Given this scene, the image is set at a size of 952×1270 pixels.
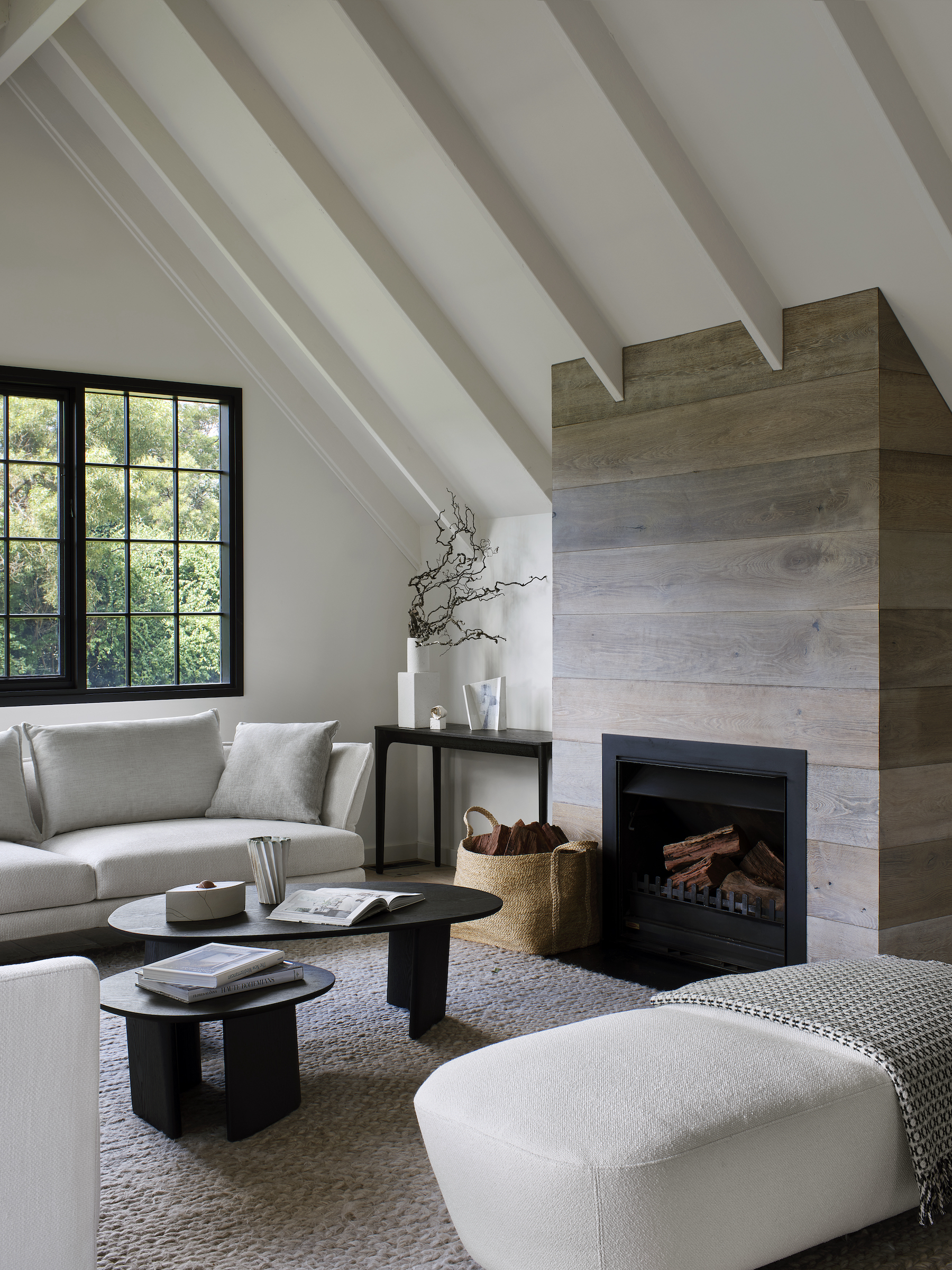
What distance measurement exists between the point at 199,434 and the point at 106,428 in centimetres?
41

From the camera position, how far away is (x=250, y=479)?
17.4ft

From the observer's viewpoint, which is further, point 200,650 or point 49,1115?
point 200,650

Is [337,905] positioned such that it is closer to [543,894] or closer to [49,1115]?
[543,894]

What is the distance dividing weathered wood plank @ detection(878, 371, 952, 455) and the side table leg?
2.38m

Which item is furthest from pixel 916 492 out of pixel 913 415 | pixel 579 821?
pixel 579 821

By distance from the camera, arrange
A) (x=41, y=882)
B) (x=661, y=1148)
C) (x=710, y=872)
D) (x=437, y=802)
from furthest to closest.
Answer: (x=437, y=802) < (x=710, y=872) < (x=41, y=882) < (x=661, y=1148)

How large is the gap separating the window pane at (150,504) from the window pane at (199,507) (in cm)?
6

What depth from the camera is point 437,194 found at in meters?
3.90

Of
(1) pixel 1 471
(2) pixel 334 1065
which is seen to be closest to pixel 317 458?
(1) pixel 1 471

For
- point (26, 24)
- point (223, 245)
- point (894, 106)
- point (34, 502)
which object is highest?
point (26, 24)

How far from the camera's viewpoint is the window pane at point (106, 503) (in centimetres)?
495

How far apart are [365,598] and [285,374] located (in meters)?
1.10

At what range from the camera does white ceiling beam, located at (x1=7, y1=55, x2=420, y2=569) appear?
15.6ft

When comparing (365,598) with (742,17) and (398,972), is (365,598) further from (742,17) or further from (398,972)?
(742,17)
